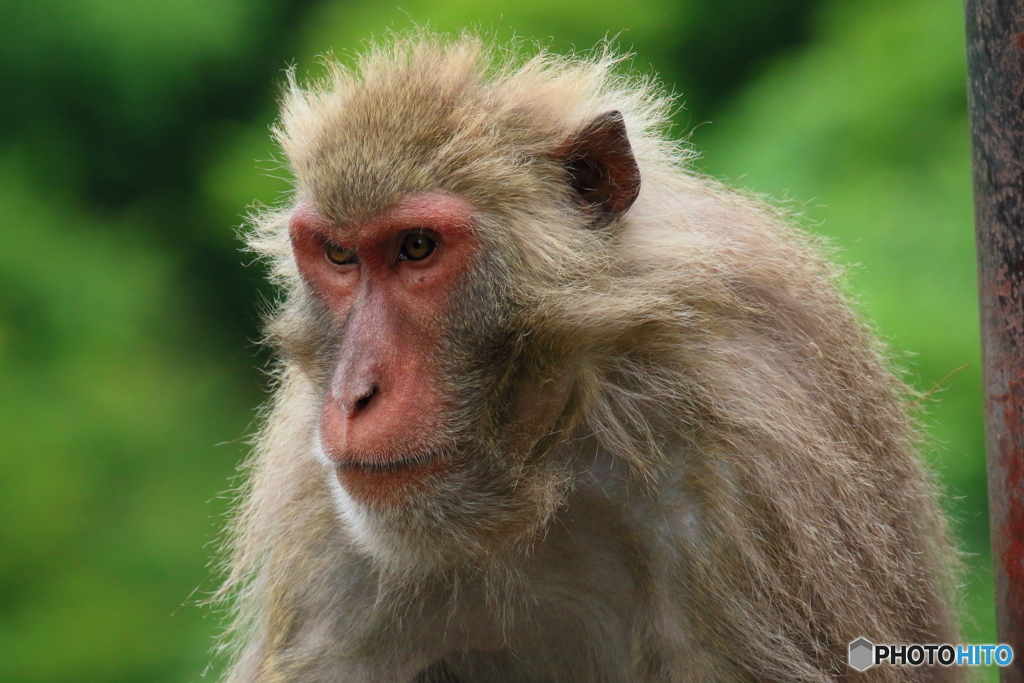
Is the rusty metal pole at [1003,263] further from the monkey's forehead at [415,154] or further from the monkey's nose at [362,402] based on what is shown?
the monkey's nose at [362,402]

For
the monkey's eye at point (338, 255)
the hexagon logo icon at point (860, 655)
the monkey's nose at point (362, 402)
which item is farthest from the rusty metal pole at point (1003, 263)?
the monkey's eye at point (338, 255)

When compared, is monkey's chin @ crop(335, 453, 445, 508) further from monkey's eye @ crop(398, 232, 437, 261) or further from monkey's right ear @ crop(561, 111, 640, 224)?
monkey's right ear @ crop(561, 111, 640, 224)

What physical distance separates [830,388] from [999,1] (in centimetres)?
132

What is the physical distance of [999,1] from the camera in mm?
2107

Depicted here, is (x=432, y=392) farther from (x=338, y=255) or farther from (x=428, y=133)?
(x=428, y=133)

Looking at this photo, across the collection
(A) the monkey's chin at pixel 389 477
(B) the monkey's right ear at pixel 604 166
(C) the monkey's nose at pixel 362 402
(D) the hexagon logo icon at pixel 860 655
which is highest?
(B) the monkey's right ear at pixel 604 166

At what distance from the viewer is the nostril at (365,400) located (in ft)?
8.49

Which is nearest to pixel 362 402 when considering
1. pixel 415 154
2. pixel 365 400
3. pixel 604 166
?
pixel 365 400

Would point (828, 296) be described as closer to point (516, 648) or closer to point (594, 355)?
point (594, 355)

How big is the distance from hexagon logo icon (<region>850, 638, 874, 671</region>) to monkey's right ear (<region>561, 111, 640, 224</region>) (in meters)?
1.19

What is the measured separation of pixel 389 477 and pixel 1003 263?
1305 mm

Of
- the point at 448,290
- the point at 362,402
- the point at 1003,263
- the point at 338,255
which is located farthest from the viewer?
the point at 338,255

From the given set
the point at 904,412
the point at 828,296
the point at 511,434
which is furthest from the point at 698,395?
the point at 904,412

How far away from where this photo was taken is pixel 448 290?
2.71 meters
